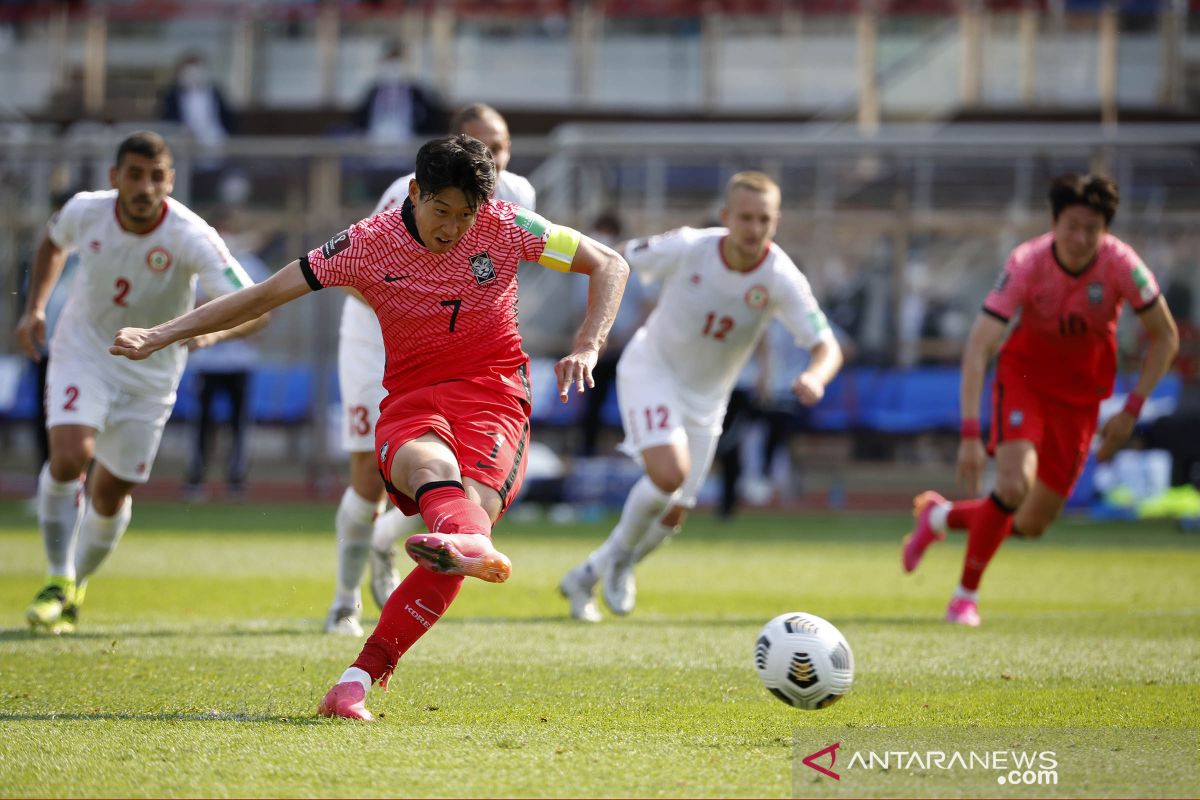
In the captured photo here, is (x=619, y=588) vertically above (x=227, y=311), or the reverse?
(x=227, y=311)

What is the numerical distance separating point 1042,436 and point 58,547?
5474mm

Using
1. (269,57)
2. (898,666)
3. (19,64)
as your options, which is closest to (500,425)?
(898,666)

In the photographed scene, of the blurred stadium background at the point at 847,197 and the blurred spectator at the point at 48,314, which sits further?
the blurred stadium background at the point at 847,197

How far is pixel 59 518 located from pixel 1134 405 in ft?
19.3

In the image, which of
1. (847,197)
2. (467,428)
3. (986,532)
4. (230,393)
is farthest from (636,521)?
(847,197)

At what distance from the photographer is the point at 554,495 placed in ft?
54.3

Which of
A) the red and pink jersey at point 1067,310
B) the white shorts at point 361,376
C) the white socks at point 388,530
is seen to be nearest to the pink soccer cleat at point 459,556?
the white shorts at point 361,376

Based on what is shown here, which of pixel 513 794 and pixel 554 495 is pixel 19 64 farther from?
pixel 513 794

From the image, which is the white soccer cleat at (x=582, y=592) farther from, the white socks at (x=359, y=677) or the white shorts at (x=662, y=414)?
the white socks at (x=359, y=677)

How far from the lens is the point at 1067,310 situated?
8742mm

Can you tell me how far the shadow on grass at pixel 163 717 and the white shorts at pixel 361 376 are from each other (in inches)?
100

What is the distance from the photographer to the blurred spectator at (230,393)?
16312mm

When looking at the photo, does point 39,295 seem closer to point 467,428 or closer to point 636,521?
point 636,521

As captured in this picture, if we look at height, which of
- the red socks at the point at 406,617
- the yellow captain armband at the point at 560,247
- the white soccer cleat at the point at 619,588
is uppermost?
the yellow captain armband at the point at 560,247
